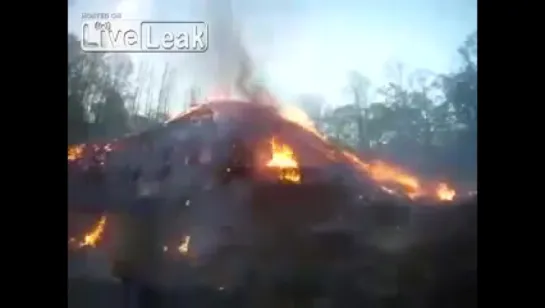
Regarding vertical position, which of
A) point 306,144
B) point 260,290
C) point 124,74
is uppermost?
point 124,74

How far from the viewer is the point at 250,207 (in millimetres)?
1249

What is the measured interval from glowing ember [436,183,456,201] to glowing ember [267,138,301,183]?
0.24 m

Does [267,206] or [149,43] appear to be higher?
[149,43]

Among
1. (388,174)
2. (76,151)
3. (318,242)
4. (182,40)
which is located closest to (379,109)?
(388,174)

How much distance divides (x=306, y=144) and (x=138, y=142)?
0.95 ft

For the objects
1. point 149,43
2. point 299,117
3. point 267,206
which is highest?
point 149,43

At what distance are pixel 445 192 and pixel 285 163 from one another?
0.28m

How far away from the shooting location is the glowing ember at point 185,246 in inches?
49.2

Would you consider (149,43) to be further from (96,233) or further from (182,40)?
(96,233)

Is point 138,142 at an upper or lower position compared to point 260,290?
upper

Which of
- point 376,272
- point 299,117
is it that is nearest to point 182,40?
A: point 299,117

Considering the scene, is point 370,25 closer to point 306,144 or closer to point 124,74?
point 306,144

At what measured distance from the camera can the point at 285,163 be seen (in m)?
1.25
